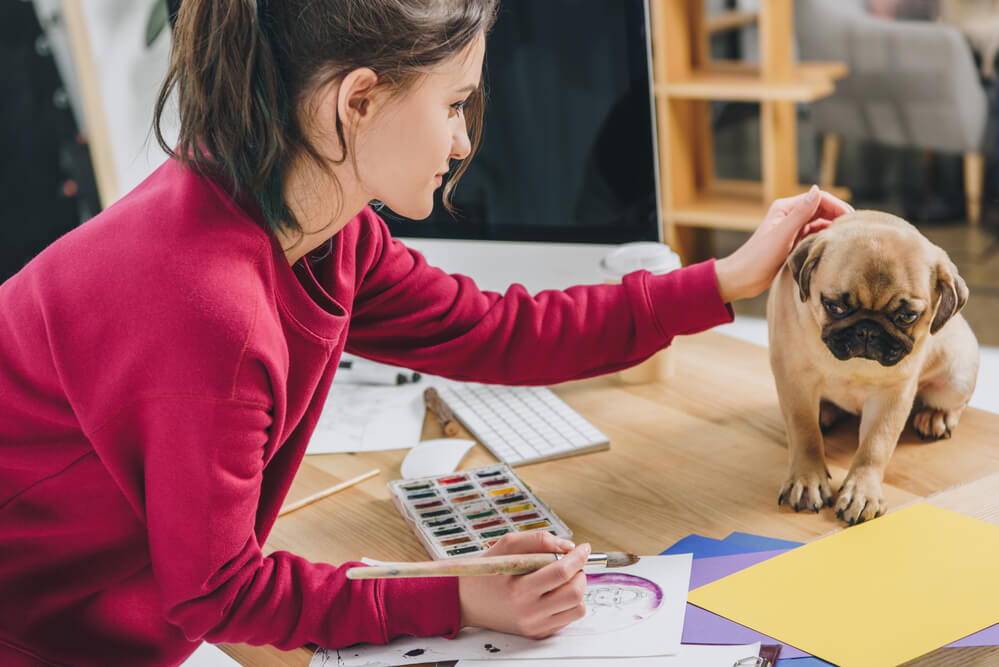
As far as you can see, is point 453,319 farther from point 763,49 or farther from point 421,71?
point 763,49

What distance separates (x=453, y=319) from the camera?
1.00 meters

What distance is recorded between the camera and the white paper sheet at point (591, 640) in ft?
2.32

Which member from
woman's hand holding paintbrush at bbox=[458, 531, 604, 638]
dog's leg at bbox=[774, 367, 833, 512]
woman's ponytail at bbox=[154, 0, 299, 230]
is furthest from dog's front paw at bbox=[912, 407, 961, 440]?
woman's ponytail at bbox=[154, 0, 299, 230]

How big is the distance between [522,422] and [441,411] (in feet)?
0.34

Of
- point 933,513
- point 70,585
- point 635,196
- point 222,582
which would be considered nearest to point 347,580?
point 222,582

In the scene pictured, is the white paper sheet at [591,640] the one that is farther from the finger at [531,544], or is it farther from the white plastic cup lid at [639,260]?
the white plastic cup lid at [639,260]

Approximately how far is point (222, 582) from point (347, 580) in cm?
9

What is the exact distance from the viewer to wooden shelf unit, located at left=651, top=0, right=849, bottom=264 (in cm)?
203

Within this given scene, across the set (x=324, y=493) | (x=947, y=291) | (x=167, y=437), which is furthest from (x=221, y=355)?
(x=947, y=291)

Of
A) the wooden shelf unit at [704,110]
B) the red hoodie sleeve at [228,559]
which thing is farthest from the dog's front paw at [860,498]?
the wooden shelf unit at [704,110]

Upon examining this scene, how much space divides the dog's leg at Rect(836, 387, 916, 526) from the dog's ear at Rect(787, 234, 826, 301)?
14 centimetres

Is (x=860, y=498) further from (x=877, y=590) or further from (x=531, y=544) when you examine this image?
(x=531, y=544)

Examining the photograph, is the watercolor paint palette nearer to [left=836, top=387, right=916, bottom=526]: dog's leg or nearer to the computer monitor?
[left=836, top=387, right=916, bottom=526]: dog's leg

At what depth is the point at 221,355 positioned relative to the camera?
0.63 meters
